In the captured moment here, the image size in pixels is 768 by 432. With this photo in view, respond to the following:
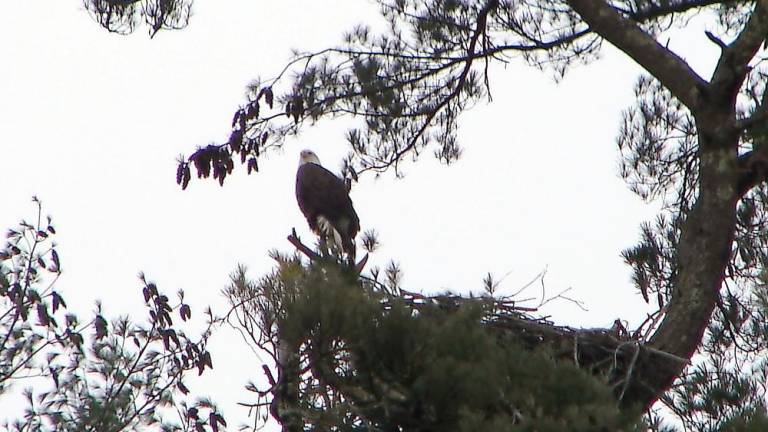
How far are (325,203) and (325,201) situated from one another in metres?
0.02

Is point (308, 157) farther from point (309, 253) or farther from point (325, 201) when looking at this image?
point (309, 253)

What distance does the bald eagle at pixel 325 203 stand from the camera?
21.1 ft

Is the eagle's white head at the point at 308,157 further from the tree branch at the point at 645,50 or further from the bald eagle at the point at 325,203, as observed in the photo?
the tree branch at the point at 645,50

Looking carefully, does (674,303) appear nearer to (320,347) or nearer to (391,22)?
(320,347)

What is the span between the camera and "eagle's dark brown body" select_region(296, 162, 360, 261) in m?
6.49

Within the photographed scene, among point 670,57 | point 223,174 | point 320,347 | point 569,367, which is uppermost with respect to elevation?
point 223,174

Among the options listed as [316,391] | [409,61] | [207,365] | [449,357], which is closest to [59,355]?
[207,365]

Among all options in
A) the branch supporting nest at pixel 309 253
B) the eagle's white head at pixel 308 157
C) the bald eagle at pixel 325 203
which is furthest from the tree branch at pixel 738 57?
the eagle's white head at pixel 308 157

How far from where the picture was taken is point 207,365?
18.8ft

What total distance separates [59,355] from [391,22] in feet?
7.31

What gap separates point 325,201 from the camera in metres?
6.64

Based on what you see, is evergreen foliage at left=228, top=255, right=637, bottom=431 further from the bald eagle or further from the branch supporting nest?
the bald eagle

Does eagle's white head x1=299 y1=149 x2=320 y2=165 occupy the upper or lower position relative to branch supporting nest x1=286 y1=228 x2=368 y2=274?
upper

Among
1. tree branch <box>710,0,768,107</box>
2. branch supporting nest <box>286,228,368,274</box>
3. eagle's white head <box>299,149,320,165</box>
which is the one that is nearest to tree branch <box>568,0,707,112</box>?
tree branch <box>710,0,768,107</box>
